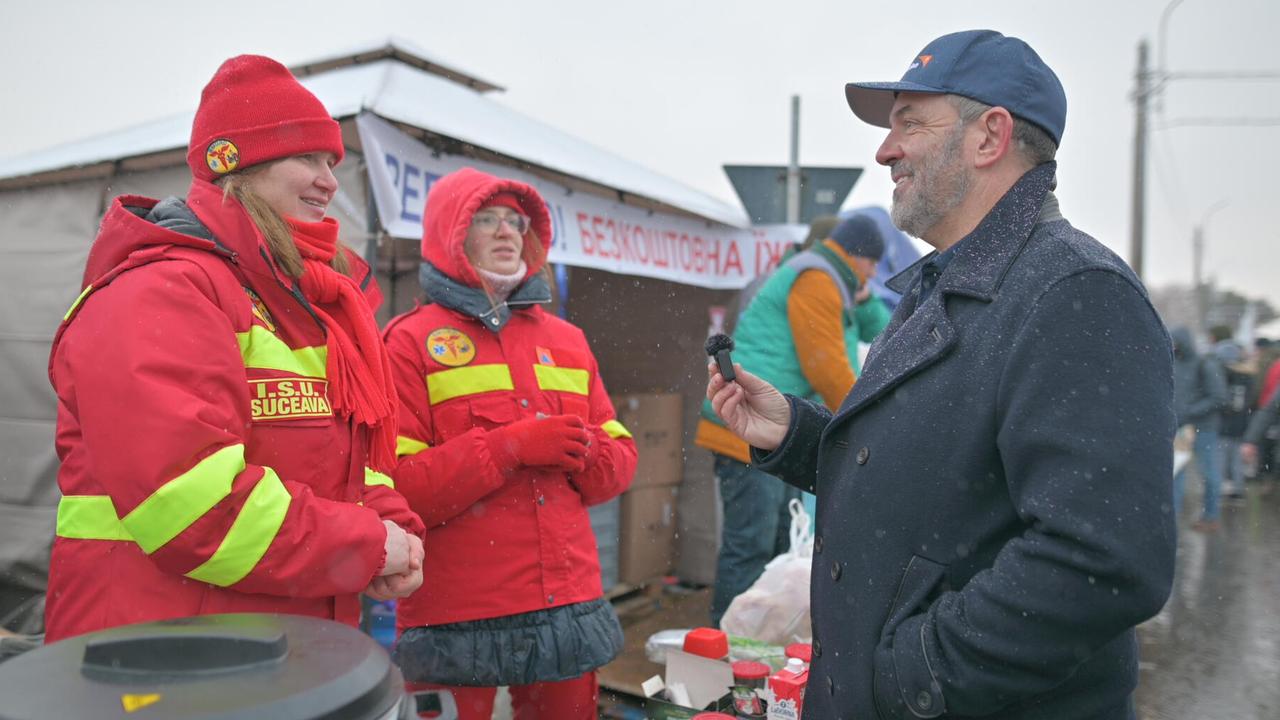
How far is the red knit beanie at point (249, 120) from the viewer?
187cm

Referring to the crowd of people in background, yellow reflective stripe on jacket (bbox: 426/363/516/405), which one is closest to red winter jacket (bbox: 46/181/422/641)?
yellow reflective stripe on jacket (bbox: 426/363/516/405)

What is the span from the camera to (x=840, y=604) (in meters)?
1.61

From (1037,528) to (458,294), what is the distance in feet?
6.20

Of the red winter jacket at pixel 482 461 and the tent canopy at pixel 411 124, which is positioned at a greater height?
the tent canopy at pixel 411 124

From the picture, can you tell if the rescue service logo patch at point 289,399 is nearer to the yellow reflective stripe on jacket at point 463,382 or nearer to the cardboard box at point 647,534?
the yellow reflective stripe on jacket at point 463,382

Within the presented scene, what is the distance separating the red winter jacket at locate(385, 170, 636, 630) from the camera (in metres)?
2.51

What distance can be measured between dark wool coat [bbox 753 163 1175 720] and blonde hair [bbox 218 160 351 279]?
45.5 inches

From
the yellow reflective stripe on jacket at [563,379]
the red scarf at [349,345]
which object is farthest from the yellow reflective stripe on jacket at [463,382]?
the red scarf at [349,345]

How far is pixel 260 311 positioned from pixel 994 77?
1.49 meters

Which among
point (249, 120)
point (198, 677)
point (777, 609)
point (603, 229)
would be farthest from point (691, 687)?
point (603, 229)

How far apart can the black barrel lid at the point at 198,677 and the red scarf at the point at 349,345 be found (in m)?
0.71

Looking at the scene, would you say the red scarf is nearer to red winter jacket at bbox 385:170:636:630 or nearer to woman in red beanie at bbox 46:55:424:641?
woman in red beanie at bbox 46:55:424:641

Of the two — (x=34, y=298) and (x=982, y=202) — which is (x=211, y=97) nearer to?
(x=982, y=202)

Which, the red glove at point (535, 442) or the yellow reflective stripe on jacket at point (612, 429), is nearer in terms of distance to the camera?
the red glove at point (535, 442)
